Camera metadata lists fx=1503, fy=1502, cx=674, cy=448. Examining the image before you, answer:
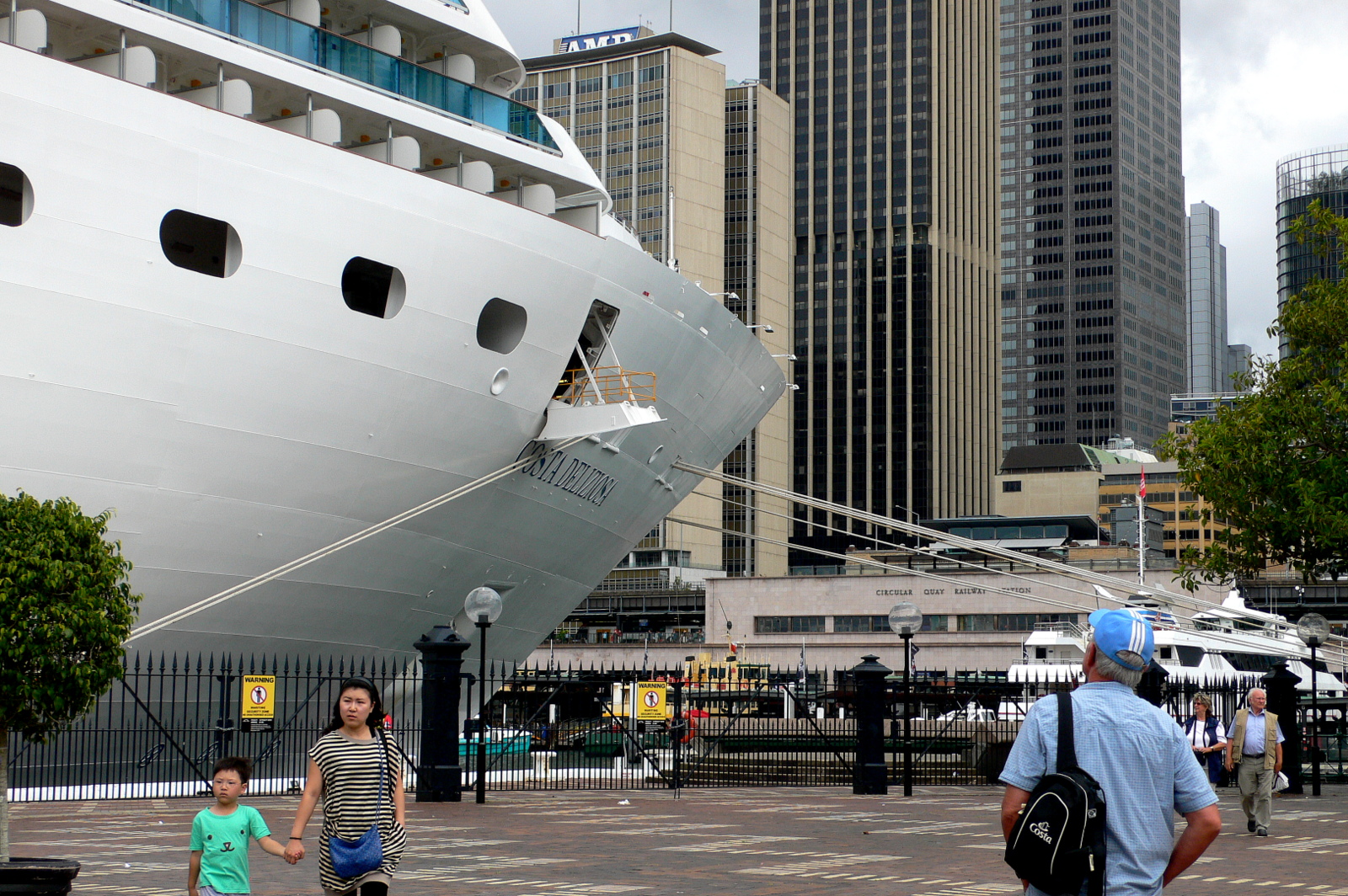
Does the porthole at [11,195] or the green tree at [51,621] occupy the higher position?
the porthole at [11,195]

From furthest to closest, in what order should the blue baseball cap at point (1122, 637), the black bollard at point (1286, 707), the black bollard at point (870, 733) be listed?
the black bollard at point (870, 733) < the black bollard at point (1286, 707) < the blue baseball cap at point (1122, 637)

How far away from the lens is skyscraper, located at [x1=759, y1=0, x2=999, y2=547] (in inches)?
6624

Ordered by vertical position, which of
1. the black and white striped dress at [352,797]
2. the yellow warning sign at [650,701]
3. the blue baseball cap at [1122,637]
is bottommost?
the yellow warning sign at [650,701]

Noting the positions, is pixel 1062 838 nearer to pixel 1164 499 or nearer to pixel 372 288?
pixel 372 288

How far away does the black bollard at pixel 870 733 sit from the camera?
2061 cm

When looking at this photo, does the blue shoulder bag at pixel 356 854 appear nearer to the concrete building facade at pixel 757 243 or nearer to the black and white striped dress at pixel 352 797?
the black and white striped dress at pixel 352 797

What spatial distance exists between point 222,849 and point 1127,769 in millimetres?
4090

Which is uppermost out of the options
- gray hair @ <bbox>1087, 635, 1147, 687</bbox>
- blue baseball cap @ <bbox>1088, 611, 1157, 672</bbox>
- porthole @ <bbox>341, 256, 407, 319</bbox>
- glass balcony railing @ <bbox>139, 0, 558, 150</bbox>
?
glass balcony railing @ <bbox>139, 0, 558, 150</bbox>

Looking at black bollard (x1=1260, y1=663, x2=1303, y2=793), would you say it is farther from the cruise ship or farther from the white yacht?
the white yacht

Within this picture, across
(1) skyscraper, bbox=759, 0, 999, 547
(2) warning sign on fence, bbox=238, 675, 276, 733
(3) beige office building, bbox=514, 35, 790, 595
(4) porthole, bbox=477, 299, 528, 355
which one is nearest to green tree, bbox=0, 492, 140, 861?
(2) warning sign on fence, bbox=238, 675, 276, 733

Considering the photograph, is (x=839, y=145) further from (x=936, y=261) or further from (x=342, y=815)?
(x=342, y=815)

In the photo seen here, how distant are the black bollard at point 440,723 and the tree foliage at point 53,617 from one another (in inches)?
335

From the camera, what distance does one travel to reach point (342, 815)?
663 centimetres

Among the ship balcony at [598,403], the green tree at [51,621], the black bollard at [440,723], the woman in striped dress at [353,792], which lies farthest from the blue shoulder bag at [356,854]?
the ship balcony at [598,403]
